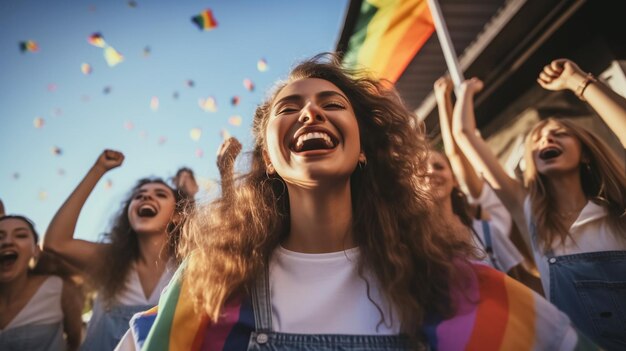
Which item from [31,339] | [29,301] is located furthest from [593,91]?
[29,301]

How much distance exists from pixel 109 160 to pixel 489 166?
2.74 metres

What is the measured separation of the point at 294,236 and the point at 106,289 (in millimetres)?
1752

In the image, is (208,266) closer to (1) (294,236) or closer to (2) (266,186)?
(1) (294,236)

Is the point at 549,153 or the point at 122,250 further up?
the point at 549,153

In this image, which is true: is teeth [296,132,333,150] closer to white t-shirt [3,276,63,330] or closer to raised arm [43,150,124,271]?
raised arm [43,150,124,271]

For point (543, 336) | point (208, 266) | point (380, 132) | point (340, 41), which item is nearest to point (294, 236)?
point (208, 266)

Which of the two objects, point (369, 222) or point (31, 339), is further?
point (31, 339)

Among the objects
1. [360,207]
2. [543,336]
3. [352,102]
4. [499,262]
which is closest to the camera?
[543,336]

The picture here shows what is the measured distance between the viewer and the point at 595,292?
171cm

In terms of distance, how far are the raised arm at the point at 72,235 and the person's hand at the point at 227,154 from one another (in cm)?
134

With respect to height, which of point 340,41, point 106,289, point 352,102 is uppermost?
point 340,41

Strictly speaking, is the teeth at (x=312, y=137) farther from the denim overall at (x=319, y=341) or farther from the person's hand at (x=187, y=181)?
the person's hand at (x=187, y=181)

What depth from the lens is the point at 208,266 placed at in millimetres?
1236

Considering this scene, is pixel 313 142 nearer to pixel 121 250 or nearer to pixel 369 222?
pixel 369 222
